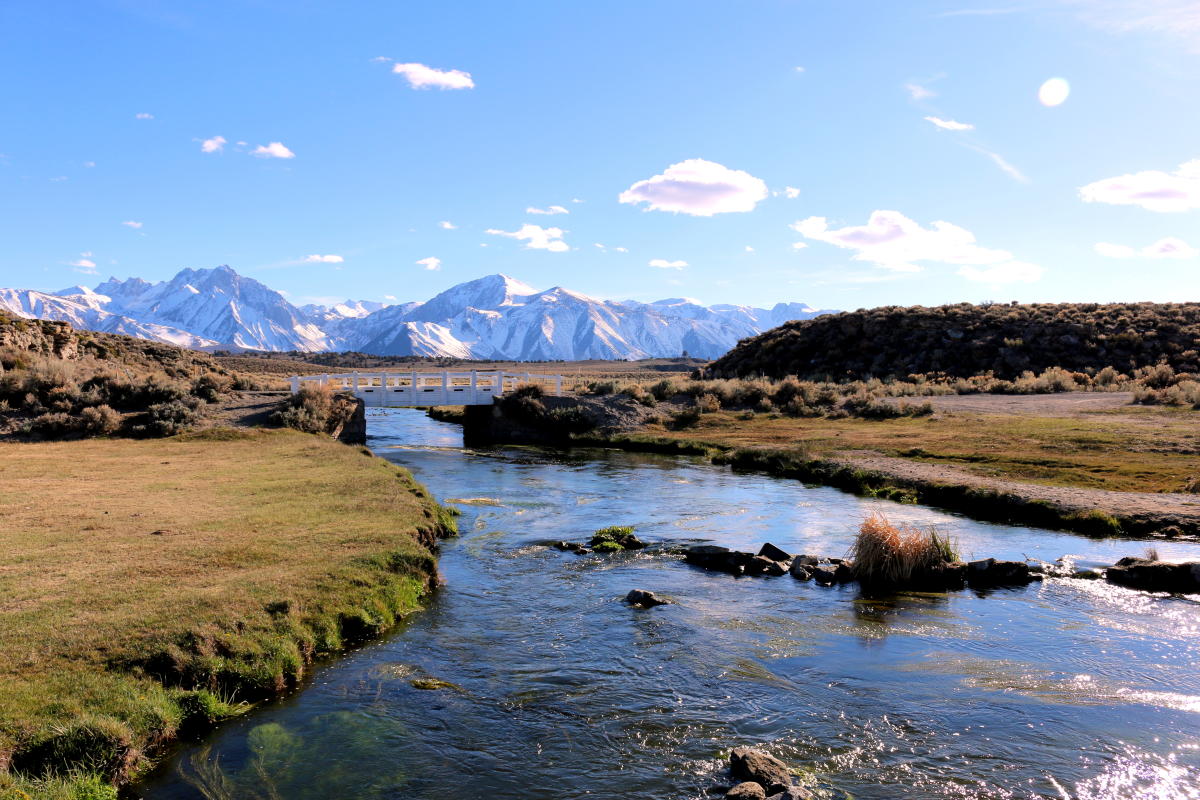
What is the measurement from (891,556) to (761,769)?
30.5 ft

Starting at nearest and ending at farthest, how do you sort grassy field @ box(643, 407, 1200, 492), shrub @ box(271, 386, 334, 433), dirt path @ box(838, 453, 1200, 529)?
dirt path @ box(838, 453, 1200, 529) → grassy field @ box(643, 407, 1200, 492) → shrub @ box(271, 386, 334, 433)

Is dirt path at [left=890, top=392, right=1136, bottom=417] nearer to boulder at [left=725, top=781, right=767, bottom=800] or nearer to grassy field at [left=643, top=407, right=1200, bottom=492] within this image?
grassy field at [left=643, top=407, right=1200, bottom=492]

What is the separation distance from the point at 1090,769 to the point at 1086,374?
63.5 meters

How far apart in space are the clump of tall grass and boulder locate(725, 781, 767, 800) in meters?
9.46

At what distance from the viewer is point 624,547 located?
19750 millimetres

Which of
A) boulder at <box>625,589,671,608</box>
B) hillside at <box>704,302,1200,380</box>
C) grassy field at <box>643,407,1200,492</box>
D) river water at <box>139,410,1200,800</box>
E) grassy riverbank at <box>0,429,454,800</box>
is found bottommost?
river water at <box>139,410,1200,800</box>

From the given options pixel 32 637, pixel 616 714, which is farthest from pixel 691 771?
Result: pixel 32 637

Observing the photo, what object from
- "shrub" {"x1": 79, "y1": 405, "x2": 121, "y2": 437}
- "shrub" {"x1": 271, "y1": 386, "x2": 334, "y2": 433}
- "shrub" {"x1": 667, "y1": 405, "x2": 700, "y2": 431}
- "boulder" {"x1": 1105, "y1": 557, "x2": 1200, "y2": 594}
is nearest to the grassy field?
"shrub" {"x1": 667, "y1": 405, "x2": 700, "y2": 431}

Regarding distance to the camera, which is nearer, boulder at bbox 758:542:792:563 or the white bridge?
boulder at bbox 758:542:792:563

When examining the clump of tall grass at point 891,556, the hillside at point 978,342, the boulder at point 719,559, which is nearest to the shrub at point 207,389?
the boulder at point 719,559

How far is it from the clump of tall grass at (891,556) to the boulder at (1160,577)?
11.6ft

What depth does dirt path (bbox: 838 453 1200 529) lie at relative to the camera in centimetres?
2077

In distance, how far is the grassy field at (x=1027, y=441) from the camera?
26.1 meters

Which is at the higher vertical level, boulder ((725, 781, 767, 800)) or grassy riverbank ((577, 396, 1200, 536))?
grassy riverbank ((577, 396, 1200, 536))
